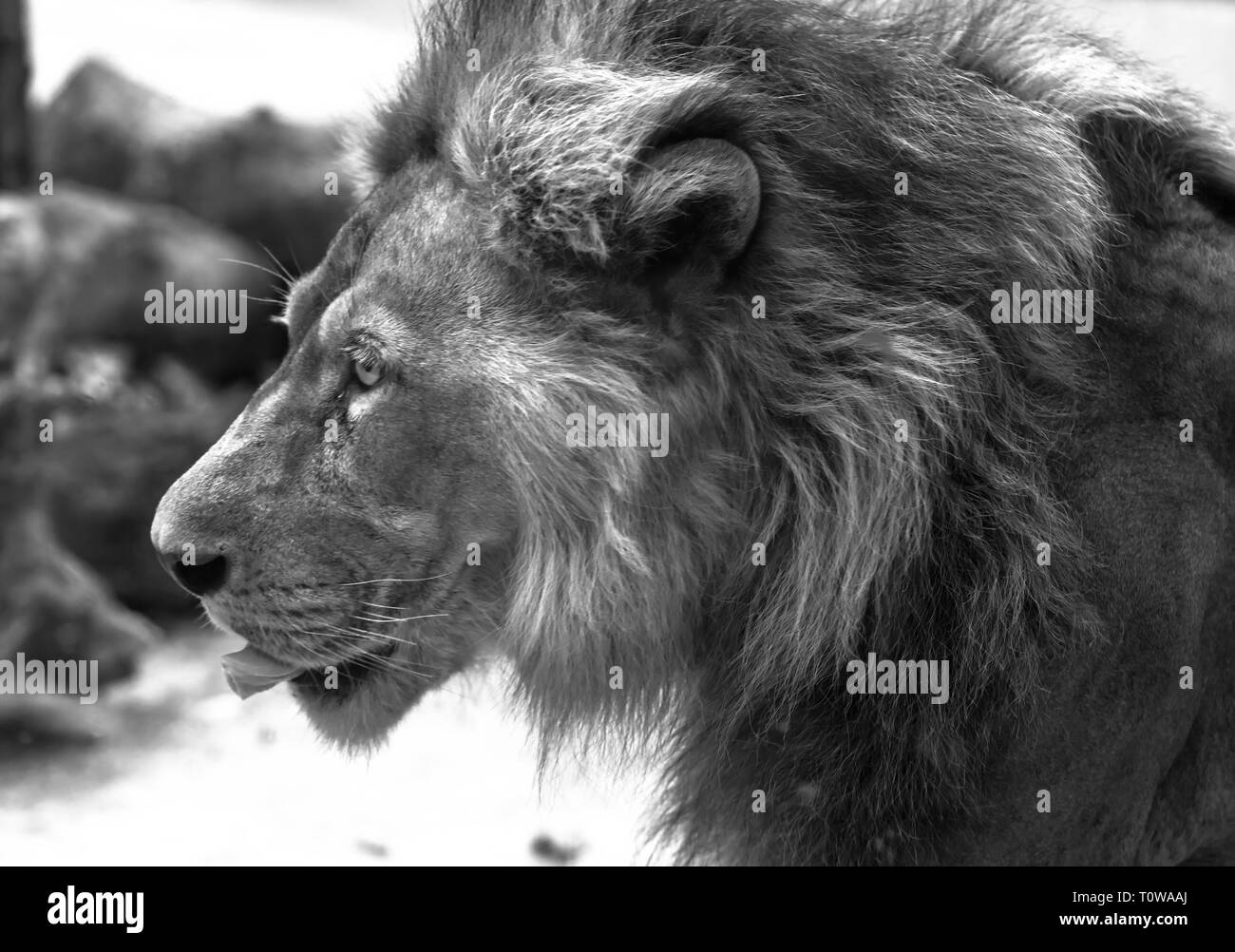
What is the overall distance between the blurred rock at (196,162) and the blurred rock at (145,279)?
0.24 meters

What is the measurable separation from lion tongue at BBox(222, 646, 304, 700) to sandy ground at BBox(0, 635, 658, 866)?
136 cm

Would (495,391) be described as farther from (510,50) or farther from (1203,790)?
(1203,790)

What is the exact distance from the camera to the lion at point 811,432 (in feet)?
9.82

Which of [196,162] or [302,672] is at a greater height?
[302,672]

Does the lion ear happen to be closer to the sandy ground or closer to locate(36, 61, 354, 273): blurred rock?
the sandy ground

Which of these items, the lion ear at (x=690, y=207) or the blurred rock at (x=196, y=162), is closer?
the lion ear at (x=690, y=207)

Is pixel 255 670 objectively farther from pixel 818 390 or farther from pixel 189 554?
pixel 818 390

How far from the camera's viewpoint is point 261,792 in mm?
5805

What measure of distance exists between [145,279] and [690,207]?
23.2 ft

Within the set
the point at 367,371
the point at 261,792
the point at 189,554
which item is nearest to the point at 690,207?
the point at 367,371

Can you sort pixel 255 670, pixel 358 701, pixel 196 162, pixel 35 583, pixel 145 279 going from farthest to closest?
pixel 196 162, pixel 145 279, pixel 35 583, pixel 358 701, pixel 255 670

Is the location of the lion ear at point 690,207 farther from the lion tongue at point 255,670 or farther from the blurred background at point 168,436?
the lion tongue at point 255,670

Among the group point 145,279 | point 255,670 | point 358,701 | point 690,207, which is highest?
point 690,207

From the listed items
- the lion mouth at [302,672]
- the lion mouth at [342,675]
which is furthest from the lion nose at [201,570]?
the lion mouth at [342,675]
